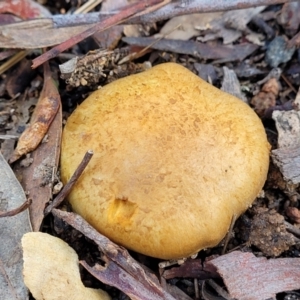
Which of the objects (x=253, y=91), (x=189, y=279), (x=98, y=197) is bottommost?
(x=189, y=279)

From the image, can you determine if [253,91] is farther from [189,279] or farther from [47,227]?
[47,227]

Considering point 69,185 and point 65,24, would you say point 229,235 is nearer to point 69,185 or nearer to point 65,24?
point 69,185

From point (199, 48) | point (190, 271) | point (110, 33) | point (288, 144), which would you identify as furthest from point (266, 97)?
point (190, 271)

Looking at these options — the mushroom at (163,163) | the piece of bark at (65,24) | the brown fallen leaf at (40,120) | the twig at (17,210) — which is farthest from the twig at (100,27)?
the twig at (17,210)

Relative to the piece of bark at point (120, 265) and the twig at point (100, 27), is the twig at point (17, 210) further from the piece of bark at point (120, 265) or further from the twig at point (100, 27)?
the twig at point (100, 27)

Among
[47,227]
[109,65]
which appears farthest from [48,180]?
→ [109,65]

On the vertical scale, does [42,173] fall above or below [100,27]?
below

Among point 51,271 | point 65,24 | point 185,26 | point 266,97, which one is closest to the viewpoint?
point 51,271
